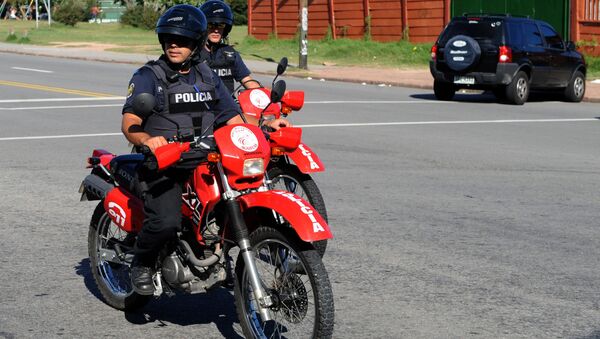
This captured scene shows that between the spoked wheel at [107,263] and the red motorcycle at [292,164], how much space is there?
1295 millimetres

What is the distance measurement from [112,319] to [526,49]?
19.1 meters

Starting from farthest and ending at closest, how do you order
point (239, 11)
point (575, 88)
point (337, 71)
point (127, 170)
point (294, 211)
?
point (239, 11) → point (337, 71) → point (575, 88) → point (127, 170) → point (294, 211)

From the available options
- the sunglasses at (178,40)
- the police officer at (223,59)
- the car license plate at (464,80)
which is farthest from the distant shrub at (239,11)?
the sunglasses at (178,40)

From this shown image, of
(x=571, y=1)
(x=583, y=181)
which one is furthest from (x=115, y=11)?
(x=583, y=181)

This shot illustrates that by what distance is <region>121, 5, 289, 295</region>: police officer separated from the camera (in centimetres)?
590

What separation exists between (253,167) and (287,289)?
2.02 feet

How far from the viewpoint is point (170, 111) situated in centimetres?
610

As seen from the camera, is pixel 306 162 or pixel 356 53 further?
pixel 356 53

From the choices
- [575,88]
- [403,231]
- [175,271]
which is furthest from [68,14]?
[175,271]

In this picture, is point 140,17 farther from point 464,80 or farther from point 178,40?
point 178,40

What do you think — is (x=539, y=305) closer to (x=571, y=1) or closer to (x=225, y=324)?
(x=225, y=324)

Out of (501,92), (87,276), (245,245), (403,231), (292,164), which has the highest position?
(245,245)

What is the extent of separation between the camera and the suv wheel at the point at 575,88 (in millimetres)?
25328

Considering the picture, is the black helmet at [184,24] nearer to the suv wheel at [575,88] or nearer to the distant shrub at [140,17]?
the suv wheel at [575,88]
